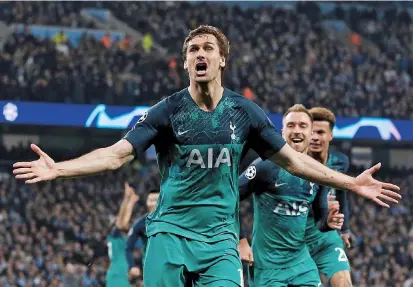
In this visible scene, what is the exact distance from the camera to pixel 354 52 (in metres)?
33.0

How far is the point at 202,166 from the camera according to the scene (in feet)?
17.4

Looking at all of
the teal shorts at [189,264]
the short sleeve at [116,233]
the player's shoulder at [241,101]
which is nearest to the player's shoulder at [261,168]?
the player's shoulder at [241,101]

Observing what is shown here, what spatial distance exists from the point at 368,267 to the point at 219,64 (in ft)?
58.7

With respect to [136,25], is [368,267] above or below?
below

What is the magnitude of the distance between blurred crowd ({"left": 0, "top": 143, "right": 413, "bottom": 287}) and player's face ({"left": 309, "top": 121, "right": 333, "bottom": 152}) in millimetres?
10743

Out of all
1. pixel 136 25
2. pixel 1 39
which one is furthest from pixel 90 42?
pixel 136 25

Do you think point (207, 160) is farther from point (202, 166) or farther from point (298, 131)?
point (298, 131)

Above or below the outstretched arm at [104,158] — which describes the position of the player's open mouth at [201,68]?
above

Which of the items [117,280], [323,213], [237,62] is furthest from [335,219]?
[237,62]

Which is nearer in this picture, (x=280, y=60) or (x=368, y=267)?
(x=368, y=267)

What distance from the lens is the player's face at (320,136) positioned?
28.6 ft

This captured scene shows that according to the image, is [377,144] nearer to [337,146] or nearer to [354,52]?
[337,146]

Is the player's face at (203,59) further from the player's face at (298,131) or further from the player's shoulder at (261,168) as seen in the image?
the player's face at (298,131)

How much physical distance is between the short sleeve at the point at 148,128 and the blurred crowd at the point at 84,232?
44.6 ft
